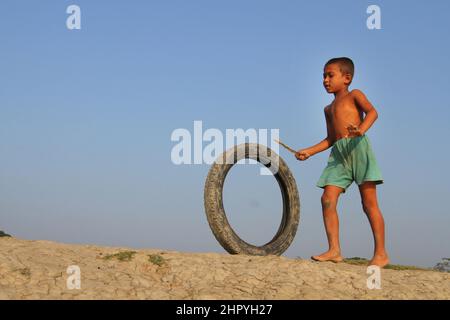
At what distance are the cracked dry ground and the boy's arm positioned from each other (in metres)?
2.06

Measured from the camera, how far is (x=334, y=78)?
8125 millimetres

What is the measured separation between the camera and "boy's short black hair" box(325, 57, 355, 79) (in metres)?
8.15

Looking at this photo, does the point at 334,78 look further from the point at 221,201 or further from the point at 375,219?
the point at 221,201

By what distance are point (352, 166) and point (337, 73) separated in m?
1.47

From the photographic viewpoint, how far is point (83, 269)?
234 inches

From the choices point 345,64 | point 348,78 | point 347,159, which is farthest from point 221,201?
point 345,64

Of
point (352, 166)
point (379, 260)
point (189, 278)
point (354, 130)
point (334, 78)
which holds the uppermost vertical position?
point (334, 78)

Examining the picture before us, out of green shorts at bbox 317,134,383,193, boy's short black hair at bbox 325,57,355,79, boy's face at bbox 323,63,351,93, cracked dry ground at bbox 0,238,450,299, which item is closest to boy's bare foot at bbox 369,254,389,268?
cracked dry ground at bbox 0,238,450,299

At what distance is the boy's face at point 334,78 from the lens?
26.7 feet

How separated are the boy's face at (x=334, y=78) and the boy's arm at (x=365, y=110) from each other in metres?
0.25

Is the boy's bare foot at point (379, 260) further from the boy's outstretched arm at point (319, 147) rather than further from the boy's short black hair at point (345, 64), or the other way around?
the boy's short black hair at point (345, 64)
